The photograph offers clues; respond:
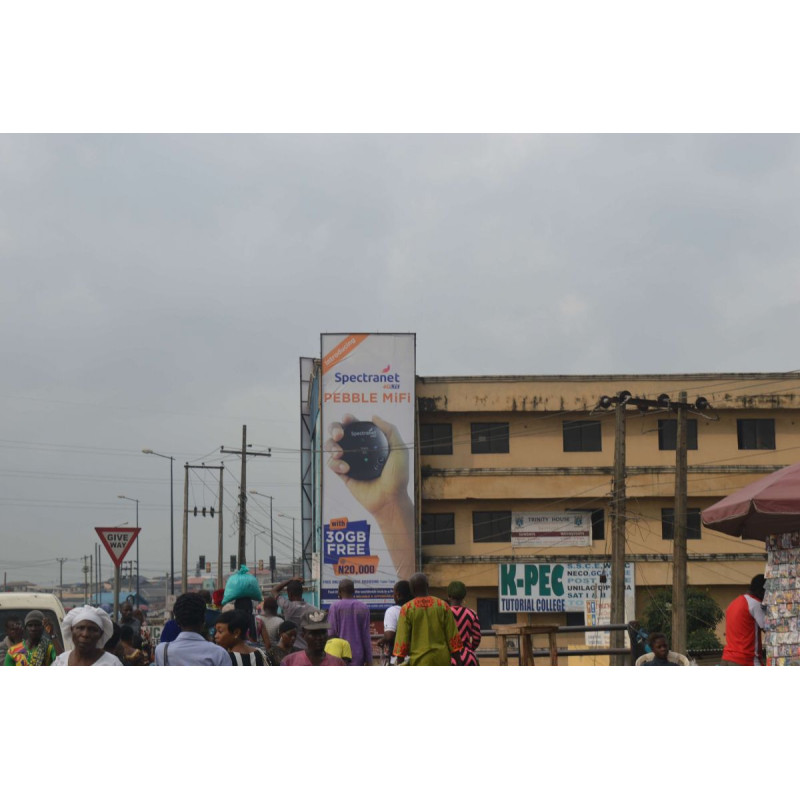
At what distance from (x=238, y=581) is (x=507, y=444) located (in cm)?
3921

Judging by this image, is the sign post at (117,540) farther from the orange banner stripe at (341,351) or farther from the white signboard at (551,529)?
the white signboard at (551,529)

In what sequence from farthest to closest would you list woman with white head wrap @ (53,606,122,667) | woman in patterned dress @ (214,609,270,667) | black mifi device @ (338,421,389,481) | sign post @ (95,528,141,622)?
black mifi device @ (338,421,389,481) < sign post @ (95,528,141,622) < woman in patterned dress @ (214,609,270,667) < woman with white head wrap @ (53,606,122,667)

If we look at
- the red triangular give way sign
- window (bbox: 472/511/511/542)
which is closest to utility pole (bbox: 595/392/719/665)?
window (bbox: 472/511/511/542)

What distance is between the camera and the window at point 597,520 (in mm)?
49688

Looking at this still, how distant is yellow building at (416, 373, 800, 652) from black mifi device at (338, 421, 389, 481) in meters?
2.28

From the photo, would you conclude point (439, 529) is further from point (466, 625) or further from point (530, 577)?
point (466, 625)

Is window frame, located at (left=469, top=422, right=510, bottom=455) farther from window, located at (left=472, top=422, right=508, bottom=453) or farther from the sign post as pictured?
the sign post

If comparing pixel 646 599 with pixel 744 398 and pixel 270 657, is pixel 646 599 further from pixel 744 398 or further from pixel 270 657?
pixel 270 657

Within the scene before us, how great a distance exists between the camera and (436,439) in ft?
164

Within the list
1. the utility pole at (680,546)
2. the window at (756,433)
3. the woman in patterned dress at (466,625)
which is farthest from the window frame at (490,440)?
the woman in patterned dress at (466,625)

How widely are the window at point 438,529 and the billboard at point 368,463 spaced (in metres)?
1.80

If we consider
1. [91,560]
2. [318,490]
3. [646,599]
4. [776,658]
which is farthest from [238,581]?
[91,560]

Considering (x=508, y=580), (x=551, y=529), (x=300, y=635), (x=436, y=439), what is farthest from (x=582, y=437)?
(x=300, y=635)

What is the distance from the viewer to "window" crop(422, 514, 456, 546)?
49281 millimetres
